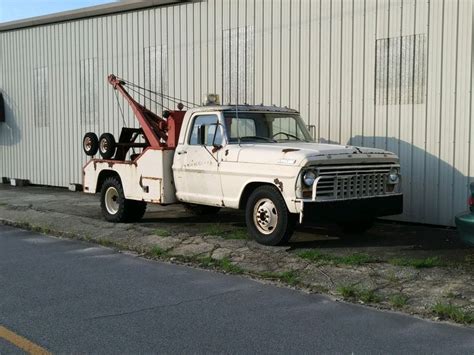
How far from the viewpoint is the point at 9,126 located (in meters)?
19.1

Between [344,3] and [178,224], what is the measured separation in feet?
16.8

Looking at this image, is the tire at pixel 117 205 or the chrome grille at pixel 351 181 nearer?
the chrome grille at pixel 351 181

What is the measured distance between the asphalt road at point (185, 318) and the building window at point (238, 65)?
6.19 meters

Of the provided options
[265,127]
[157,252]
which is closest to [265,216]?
[157,252]

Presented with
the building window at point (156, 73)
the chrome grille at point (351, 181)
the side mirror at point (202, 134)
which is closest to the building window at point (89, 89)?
the building window at point (156, 73)

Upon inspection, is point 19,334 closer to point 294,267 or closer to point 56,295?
point 56,295

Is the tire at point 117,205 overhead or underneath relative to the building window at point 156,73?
underneath

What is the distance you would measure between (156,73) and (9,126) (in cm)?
711

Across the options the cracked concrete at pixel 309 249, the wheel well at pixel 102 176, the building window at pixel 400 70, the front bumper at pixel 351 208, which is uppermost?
the building window at pixel 400 70

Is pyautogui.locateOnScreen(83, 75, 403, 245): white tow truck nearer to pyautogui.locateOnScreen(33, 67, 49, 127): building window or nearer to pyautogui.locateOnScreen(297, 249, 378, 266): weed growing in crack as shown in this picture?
pyautogui.locateOnScreen(297, 249, 378, 266): weed growing in crack

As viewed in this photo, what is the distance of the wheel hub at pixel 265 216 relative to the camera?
26.7 feet

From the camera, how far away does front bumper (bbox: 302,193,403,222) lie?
7.65 meters

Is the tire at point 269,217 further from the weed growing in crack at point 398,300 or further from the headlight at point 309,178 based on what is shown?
the weed growing in crack at point 398,300

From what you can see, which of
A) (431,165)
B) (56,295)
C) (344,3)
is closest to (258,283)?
(56,295)
